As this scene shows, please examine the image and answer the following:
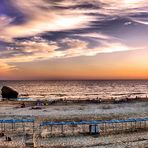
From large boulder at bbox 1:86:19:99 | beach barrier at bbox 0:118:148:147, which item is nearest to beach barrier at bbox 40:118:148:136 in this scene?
beach barrier at bbox 0:118:148:147

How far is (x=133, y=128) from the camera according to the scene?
30.9 metres

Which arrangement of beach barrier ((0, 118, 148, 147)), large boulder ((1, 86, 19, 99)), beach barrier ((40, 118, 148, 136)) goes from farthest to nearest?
large boulder ((1, 86, 19, 99)), beach barrier ((40, 118, 148, 136)), beach barrier ((0, 118, 148, 147))

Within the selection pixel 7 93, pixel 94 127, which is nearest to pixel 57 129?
pixel 94 127

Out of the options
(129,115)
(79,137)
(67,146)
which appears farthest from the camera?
(129,115)

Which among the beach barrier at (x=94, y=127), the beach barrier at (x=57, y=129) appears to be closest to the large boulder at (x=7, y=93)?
the beach barrier at (x=57, y=129)

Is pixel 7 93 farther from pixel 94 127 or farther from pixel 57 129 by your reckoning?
pixel 94 127

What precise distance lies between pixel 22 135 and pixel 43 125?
12.1 feet

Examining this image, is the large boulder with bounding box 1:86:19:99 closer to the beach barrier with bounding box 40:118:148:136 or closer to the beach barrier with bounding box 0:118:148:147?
the beach barrier with bounding box 0:118:148:147

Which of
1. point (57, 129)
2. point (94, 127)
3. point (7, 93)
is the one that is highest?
point (7, 93)

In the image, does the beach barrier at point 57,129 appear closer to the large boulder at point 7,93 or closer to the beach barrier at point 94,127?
the beach barrier at point 94,127

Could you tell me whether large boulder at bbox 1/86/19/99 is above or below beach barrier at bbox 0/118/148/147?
above

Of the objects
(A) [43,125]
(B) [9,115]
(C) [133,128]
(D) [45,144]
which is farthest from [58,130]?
(B) [9,115]

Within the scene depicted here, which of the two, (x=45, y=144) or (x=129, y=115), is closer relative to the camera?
(x=45, y=144)

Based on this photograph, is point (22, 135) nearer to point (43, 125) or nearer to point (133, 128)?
point (43, 125)
